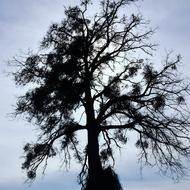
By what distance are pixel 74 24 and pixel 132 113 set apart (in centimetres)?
432

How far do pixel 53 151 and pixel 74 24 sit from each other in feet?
16.8

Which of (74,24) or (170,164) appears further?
(74,24)

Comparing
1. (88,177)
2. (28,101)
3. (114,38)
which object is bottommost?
(88,177)

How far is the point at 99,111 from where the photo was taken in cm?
2108

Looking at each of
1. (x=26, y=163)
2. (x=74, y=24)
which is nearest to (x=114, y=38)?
(x=74, y=24)

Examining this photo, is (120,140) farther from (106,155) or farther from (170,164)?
(170,164)

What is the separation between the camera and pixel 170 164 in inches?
813

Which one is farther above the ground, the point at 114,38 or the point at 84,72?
the point at 114,38

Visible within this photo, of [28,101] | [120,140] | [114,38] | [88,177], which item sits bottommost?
[88,177]

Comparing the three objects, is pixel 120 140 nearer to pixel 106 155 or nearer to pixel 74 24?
pixel 106 155

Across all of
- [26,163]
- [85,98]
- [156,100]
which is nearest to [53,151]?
[26,163]

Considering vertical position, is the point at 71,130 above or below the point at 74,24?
below

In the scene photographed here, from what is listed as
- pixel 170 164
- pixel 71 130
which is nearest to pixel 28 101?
pixel 71 130

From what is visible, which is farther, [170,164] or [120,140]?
[120,140]
